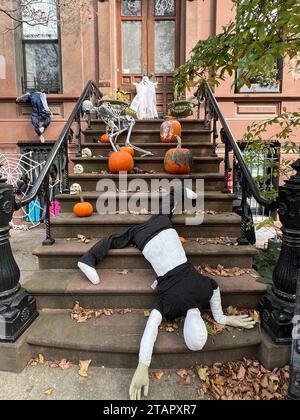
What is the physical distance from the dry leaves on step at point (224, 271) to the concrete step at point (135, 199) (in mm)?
949

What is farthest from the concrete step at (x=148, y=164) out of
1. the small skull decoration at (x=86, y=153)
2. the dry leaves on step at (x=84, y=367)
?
the dry leaves on step at (x=84, y=367)

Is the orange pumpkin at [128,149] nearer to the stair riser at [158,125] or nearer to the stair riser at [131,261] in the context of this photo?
the stair riser at [158,125]

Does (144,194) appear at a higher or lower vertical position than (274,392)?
higher


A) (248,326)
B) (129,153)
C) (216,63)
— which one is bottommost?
(248,326)

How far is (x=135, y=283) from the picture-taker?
2.64 m

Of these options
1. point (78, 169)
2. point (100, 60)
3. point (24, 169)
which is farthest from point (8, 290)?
point (100, 60)

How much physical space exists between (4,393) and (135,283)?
3.96 ft

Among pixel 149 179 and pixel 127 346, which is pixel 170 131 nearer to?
pixel 149 179

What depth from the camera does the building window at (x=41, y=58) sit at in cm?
729

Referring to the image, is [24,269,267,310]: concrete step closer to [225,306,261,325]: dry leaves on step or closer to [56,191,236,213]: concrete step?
[225,306,261,325]: dry leaves on step

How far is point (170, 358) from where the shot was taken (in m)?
2.22

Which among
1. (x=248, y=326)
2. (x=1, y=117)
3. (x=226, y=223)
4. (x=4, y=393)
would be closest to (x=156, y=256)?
(x=248, y=326)

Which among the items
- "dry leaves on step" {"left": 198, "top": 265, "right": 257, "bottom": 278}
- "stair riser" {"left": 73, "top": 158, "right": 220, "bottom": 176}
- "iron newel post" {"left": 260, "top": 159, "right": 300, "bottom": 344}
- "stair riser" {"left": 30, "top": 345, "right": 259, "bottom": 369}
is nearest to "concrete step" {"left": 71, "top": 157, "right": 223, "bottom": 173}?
"stair riser" {"left": 73, "top": 158, "right": 220, "bottom": 176}

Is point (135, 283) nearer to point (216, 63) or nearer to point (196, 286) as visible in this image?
point (196, 286)
